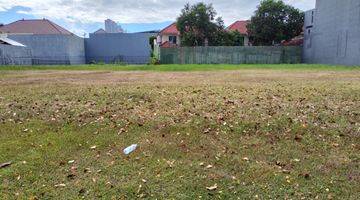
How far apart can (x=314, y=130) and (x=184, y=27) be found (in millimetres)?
35836

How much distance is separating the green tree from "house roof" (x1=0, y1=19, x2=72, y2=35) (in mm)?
25331

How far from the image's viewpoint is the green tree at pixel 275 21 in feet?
123

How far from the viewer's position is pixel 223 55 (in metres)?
32.2

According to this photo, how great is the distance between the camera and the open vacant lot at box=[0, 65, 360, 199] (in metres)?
3.43

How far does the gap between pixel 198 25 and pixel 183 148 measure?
3541cm

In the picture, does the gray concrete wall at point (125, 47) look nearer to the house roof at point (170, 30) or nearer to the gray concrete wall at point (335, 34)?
the house roof at point (170, 30)

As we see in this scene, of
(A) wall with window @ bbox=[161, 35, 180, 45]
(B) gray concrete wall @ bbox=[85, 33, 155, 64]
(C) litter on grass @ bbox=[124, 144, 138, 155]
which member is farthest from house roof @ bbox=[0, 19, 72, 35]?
(C) litter on grass @ bbox=[124, 144, 138, 155]

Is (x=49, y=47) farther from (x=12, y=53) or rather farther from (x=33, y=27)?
(x=33, y=27)

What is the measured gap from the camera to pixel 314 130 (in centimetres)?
479

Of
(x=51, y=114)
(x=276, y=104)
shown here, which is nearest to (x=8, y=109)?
(x=51, y=114)

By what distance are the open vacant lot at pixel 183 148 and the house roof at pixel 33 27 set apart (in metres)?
43.1

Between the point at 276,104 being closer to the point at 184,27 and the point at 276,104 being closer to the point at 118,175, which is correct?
the point at 118,175

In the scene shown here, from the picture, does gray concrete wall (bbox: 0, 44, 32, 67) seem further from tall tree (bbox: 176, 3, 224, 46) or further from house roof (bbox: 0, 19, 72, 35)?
tall tree (bbox: 176, 3, 224, 46)

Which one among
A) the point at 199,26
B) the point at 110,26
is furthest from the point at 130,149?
the point at 110,26
